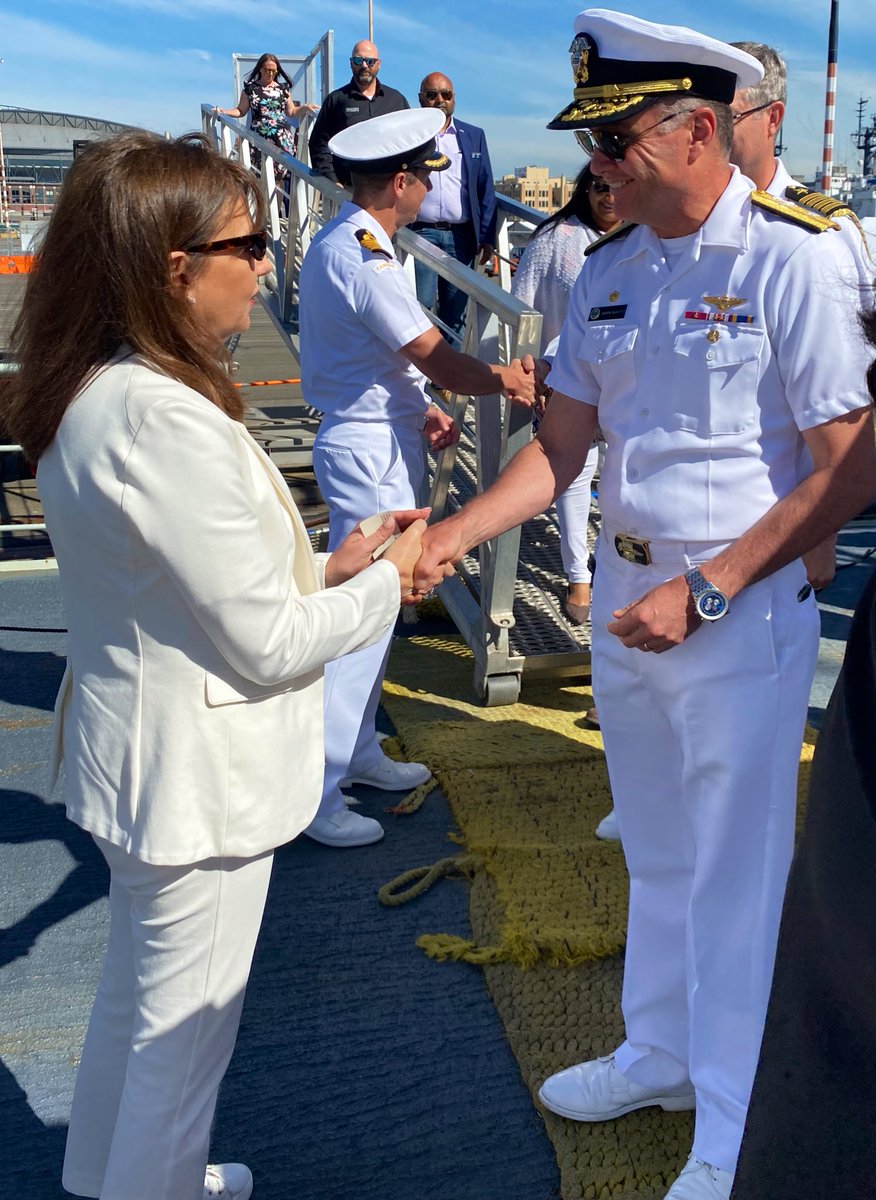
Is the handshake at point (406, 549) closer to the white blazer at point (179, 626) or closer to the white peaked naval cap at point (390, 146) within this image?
the white blazer at point (179, 626)

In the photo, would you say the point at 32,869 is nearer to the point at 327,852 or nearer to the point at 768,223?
the point at 327,852

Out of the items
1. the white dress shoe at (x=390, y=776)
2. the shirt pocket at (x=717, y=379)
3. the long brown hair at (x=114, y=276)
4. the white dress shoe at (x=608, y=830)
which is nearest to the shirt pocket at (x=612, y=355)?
the shirt pocket at (x=717, y=379)

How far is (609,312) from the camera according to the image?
225cm

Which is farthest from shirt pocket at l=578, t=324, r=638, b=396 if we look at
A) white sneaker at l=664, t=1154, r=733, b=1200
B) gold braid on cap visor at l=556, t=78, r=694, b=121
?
white sneaker at l=664, t=1154, r=733, b=1200

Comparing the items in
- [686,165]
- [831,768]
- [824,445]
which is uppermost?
[686,165]

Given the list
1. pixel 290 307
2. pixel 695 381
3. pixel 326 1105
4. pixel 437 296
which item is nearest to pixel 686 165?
pixel 695 381

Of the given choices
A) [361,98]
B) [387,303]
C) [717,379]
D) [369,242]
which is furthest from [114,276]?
[361,98]

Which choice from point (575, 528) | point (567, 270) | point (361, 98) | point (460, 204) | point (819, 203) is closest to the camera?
point (819, 203)

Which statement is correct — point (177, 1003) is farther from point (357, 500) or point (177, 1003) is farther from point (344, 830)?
point (357, 500)

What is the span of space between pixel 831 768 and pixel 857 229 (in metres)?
1.50

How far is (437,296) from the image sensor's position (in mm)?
Answer: 6664

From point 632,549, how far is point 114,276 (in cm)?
105

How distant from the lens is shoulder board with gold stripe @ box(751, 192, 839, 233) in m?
2.03

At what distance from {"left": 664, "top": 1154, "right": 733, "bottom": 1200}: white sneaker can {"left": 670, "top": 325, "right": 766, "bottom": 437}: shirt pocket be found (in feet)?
4.28
